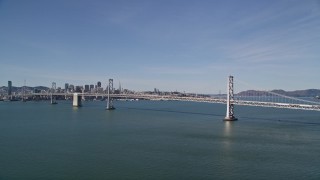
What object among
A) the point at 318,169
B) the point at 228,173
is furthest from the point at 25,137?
the point at 318,169

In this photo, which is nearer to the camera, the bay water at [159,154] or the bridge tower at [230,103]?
the bay water at [159,154]

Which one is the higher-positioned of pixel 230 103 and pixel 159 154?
pixel 230 103

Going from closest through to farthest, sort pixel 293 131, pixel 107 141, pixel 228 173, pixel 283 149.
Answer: pixel 228 173 → pixel 283 149 → pixel 107 141 → pixel 293 131

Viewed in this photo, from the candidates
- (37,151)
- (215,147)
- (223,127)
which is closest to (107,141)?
(37,151)

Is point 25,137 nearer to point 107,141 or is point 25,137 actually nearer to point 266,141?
point 107,141

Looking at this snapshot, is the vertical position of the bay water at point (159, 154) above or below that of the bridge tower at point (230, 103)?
below

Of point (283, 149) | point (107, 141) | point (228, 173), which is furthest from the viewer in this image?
point (107, 141)

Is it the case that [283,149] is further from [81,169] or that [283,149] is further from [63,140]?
[63,140]

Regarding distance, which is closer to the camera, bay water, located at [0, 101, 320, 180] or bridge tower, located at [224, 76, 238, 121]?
bay water, located at [0, 101, 320, 180]

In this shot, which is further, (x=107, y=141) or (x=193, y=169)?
(x=107, y=141)

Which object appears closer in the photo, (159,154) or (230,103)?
(159,154)

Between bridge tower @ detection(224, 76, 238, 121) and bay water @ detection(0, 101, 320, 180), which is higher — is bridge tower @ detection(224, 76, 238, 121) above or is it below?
above
